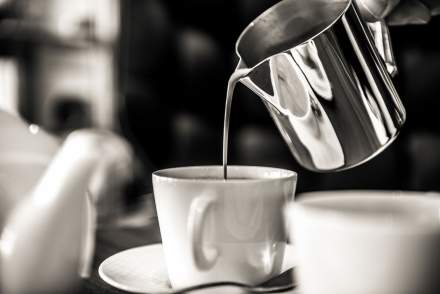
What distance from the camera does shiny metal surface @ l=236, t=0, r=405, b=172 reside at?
36 cm

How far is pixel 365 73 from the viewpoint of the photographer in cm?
38

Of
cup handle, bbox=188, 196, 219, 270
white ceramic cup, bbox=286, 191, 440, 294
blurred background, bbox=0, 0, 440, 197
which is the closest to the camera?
white ceramic cup, bbox=286, 191, 440, 294

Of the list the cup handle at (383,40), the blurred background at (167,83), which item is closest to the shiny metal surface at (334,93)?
the cup handle at (383,40)

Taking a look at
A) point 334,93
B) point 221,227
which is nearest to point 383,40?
point 334,93

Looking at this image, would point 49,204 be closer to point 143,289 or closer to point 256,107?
point 143,289

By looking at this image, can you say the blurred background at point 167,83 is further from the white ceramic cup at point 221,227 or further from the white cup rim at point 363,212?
the white cup rim at point 363,212

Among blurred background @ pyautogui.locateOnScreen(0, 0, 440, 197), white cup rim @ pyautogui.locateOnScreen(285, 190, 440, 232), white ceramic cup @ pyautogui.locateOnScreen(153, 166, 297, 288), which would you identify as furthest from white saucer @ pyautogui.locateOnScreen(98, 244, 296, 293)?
blurred background @ pyautogui.locateOnScreen(0, 0, 440, 197)

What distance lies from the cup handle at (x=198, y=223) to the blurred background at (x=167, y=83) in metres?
0.48

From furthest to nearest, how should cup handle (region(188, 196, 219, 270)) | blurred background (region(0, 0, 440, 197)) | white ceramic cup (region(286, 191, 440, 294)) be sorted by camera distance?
1. blurred background (region(0, 0, 440, 197))
2. cup handle (region(188, 196, 219, 270))
3. white ceramic cup (region(286, 191, 440, 294))

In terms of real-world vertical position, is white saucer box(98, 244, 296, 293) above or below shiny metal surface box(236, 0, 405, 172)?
below

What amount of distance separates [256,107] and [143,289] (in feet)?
2.27

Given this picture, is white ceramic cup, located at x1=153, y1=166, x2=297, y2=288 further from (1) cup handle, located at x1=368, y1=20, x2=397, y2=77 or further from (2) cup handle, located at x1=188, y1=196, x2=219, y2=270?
(1) cup handle, located at x1=368, y1=20, x2=397, y2=77

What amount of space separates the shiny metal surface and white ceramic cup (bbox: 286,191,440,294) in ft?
0.42

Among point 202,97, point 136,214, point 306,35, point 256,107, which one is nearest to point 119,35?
point 202,97
